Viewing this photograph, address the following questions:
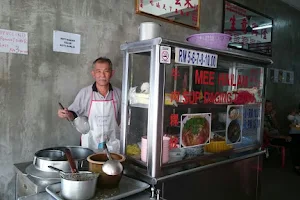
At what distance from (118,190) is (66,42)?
1336 millimetres

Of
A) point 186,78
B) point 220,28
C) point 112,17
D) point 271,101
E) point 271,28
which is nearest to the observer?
point 186,78

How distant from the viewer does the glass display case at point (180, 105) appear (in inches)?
62.0

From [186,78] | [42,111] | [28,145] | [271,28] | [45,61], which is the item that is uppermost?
[271,28]

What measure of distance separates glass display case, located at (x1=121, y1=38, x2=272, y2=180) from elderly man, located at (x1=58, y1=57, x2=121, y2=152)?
37 centimetres

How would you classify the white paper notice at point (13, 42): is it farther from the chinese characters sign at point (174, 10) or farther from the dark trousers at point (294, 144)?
the dark trousers at point (294, 144)

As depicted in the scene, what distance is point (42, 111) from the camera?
80.0 inches

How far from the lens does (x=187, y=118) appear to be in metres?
1.77

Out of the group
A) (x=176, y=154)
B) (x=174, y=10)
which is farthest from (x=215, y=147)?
(x=174, y=10)

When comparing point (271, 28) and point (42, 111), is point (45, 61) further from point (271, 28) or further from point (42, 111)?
point (271, 28)

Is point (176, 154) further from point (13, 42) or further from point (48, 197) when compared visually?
point (13, 42)

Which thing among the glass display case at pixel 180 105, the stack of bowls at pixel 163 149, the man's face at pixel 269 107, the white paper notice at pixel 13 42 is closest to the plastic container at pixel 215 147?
the glass display case at pixel 180 105

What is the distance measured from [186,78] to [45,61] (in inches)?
45.7

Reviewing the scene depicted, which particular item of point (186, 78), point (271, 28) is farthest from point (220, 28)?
point (186, 78)

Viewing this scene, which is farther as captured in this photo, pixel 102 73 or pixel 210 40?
pixel 102 73
